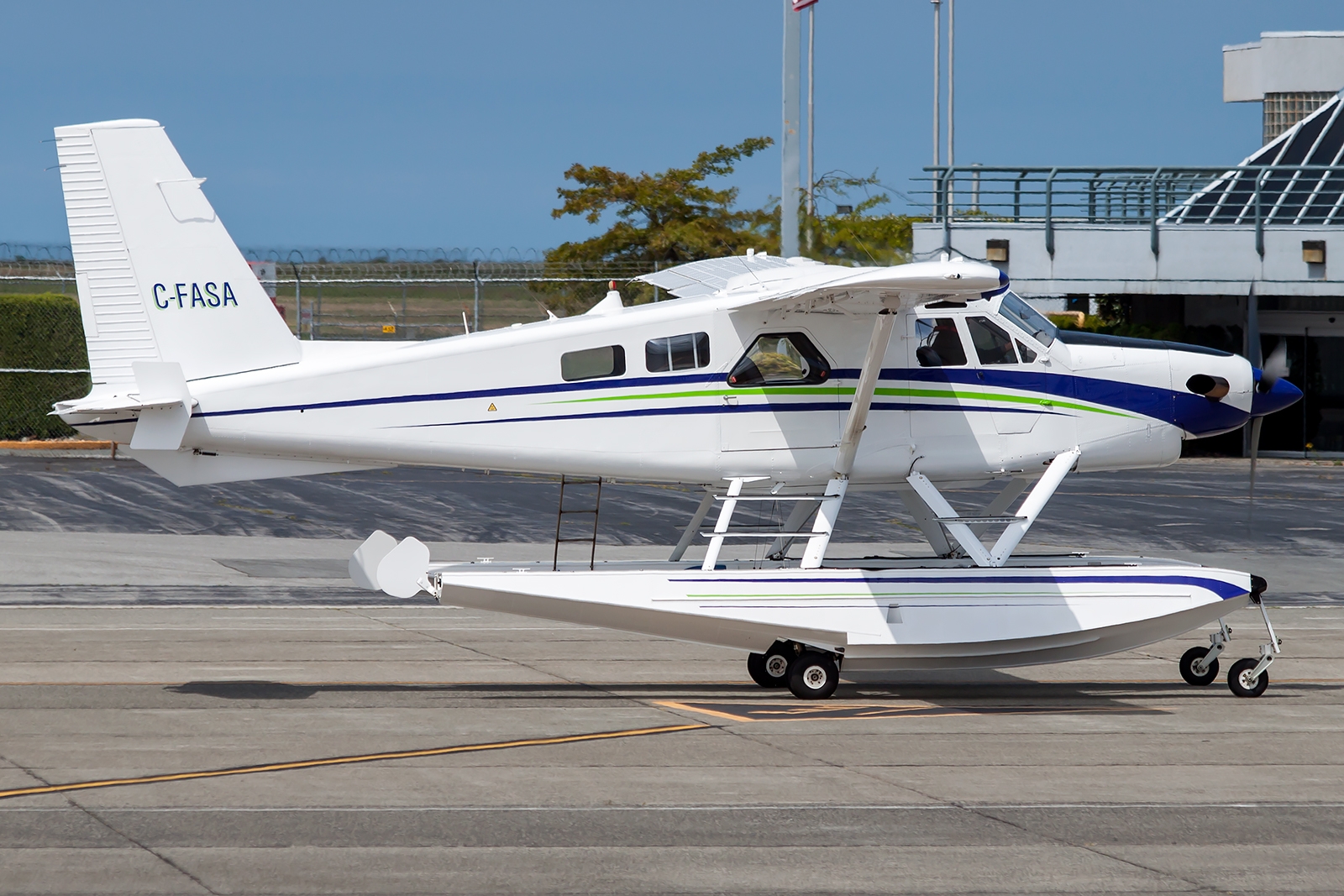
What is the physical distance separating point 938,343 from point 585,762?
5086 mm

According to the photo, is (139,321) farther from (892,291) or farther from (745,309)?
(892,291)

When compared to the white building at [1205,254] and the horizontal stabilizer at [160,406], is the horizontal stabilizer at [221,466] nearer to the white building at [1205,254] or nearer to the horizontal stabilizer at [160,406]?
the horizontal stabilizer at [160,406]

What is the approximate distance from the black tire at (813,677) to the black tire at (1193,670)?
10.6ft

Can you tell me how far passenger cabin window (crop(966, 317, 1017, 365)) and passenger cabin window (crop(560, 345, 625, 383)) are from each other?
303 centimetres

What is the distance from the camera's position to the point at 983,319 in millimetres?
12508

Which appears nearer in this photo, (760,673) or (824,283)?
(824,283)

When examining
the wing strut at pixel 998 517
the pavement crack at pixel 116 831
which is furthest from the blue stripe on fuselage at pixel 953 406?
the pavement crack at pixel 116 831

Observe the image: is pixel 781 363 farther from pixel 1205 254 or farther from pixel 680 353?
pixel 1205 254

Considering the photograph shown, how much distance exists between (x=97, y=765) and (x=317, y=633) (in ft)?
18.5

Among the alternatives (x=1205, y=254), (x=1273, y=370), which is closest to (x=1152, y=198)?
(x=1205, y=254)

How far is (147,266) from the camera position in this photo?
37.4 ft

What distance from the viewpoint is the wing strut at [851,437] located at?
1138 cm

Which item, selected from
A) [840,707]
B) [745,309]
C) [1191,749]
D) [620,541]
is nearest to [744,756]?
[840,707]

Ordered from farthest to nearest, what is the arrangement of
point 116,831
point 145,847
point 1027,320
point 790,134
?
point 790,134, point 1027,320, point 116,831, point 145,847
